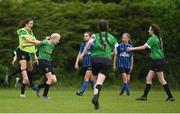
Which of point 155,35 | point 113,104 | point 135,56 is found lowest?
Result: point 135,56

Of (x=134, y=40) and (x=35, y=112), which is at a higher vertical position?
(x=35, y=112)

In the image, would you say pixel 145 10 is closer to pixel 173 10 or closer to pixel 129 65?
pixel 173 10

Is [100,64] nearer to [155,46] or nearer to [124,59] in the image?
[155,46]

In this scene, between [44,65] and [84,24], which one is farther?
[84,24]

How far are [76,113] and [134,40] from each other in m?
13.2

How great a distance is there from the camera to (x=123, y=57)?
2108 centimetres

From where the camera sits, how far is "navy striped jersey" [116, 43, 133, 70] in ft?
68.6

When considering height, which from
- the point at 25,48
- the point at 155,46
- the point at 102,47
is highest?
the point at 102,47

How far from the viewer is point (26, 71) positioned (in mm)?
19078

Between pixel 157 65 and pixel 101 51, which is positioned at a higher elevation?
pixel 101 51

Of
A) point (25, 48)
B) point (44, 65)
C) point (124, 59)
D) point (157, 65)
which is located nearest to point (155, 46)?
point (157, 65)

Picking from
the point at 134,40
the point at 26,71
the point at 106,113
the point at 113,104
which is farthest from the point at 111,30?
the point at 106,113

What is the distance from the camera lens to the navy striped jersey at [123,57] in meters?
20.9

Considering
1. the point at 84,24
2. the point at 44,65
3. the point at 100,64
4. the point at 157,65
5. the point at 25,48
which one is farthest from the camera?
the point at 84,24
